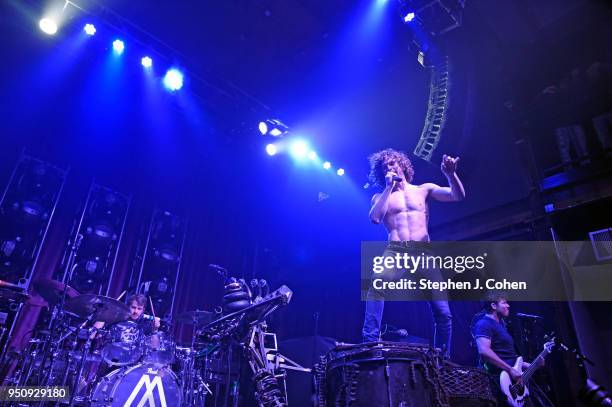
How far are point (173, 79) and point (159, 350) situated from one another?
5389mm

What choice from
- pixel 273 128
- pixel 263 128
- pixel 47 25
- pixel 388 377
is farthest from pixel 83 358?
pixel 273 128

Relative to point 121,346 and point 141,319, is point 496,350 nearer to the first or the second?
point 121,346

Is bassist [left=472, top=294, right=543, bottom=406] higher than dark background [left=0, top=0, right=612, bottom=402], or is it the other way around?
dark background [left=0, top=0, right=612, bottom=402]

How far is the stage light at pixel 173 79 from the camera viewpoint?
808cm

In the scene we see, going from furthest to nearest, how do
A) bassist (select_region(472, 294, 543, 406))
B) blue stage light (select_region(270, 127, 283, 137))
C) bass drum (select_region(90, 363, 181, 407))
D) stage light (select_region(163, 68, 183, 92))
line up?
blue stage light (select_region(270, 127, 283, 137))
stage light (select_region(163, 68, 183, 92))
bassist (select_region(472, 294, 543, 406))
bass drum (select_region(90, 363, 181, 407))

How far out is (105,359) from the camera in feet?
18.1

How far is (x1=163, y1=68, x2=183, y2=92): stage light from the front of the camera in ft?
26.5

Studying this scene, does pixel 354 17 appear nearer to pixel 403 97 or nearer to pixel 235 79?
pixel 403 97

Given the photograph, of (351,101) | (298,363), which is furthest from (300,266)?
(351,101)

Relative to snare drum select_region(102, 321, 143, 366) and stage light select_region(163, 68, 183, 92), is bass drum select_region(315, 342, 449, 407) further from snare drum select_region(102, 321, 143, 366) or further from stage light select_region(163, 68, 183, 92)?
stage light select_region(163, 68, 183, 92)

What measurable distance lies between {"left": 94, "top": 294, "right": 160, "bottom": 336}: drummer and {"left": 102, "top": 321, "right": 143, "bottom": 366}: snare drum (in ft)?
1.38

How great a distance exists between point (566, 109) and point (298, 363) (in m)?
7.29

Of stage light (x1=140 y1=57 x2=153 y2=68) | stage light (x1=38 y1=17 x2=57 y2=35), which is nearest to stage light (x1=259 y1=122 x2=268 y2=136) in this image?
stage light (x1=140 y1=57 x2=153 y2=68)

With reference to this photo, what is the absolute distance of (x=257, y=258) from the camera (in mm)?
11430
